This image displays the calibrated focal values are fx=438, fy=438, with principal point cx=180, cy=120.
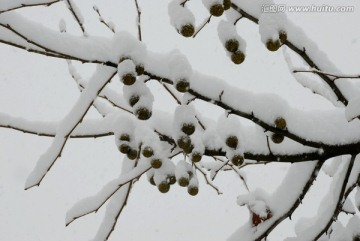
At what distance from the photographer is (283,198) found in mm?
2314

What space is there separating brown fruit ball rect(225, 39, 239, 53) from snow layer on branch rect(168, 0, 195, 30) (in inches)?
6.6

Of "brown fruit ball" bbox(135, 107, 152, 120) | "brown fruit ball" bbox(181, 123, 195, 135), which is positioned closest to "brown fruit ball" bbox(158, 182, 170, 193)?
"brown fruit ball" bbox(181, 123, 195, 135)

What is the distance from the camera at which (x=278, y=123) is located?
198cm

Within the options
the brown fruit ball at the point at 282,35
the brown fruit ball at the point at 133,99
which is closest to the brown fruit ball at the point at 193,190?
the brown fruit ball at the point at 133,99

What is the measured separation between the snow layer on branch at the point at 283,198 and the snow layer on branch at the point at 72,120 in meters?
1.10

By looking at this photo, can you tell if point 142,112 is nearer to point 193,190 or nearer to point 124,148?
point 124,148

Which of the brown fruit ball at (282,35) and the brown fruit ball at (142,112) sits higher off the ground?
the brown fruit ball at (282,35)

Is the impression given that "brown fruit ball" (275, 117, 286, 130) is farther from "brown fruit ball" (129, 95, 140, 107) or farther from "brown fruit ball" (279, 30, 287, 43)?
"brown fruit ball" (129, 95, 140, 107)

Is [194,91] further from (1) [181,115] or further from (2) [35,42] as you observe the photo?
(2) [35,42]

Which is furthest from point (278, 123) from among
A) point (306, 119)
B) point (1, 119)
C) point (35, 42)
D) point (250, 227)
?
point (1, 119)

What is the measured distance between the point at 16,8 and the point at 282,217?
158 cm

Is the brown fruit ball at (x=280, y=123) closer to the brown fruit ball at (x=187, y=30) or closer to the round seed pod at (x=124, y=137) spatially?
the brown fruit ball at (x=187, y=30)

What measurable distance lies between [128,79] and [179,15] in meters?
0.39

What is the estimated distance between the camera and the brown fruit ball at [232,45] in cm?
183
